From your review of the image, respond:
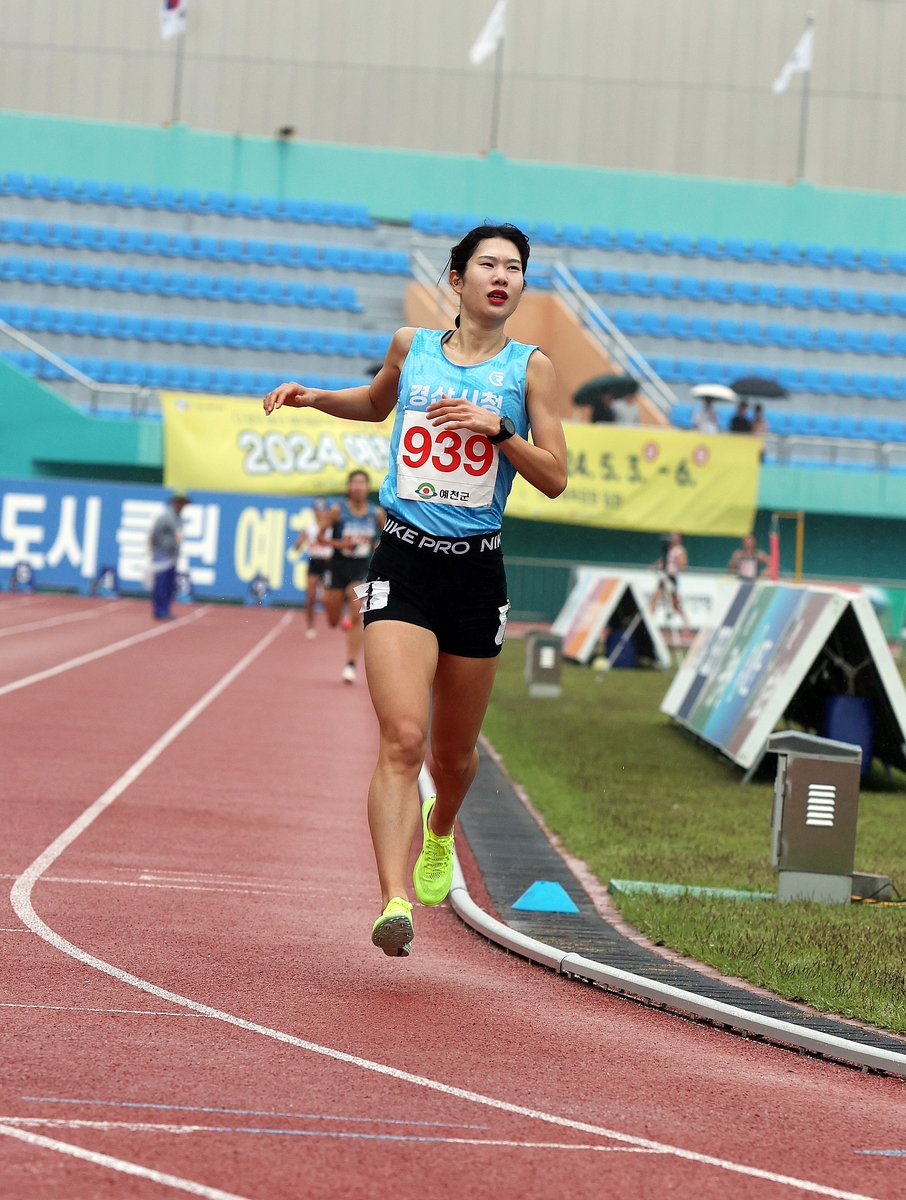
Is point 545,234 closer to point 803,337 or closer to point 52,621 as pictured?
point 803,337

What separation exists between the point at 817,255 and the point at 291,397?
34.6 metres

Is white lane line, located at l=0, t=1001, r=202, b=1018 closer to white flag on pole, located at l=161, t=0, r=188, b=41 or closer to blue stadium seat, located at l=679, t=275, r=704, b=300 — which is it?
blue stadium seat, located at l=679, t=275, r=704, b=300

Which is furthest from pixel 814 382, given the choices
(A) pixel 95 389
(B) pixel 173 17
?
(B) pixel 173 17

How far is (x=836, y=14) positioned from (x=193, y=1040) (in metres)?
41.9

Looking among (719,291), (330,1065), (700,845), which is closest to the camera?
(330,1065)

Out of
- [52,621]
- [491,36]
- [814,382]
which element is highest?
[491,36]

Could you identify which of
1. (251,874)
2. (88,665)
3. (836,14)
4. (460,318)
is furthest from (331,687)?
(836,14)

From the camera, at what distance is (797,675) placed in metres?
10.9

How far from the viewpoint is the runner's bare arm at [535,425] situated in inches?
184

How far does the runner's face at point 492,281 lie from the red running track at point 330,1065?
2.14m

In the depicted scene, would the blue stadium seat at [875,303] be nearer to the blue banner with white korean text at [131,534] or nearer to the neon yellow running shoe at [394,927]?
the blue banner with white korean text at [131,534]

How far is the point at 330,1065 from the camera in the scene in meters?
3.96

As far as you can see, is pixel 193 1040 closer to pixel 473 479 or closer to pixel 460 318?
pixel 473 479

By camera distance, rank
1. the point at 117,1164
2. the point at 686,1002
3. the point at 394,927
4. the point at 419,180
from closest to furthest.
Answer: the point at 117,1164, the point at 394,927, the point at 686,1002, the point at 419,180
